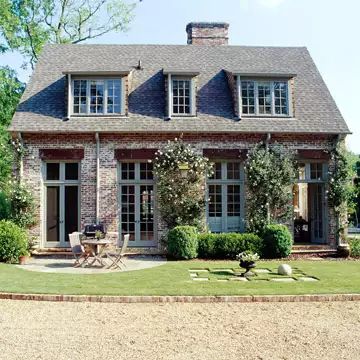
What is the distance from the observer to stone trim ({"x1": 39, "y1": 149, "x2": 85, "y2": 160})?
16.4m

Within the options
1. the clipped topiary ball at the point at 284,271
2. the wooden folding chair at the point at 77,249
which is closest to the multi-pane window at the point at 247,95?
the clipped topiary ball at the point at 284,271

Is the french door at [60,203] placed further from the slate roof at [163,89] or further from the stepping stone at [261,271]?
the stepping stone at [261,271]

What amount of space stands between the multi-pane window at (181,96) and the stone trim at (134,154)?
1886 millimetres

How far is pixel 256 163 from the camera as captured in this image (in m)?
16.5

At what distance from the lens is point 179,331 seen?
284 inches

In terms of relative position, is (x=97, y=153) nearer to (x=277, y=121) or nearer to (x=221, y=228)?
(x=221, y=228)

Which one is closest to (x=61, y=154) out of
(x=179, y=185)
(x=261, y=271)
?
(x=179, y=185)

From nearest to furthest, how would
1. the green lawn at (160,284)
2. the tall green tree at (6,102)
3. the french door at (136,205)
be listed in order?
1. the green lawn at (160,284)
2. the french door at (136,205)
3. the tall green tree at (6,102)

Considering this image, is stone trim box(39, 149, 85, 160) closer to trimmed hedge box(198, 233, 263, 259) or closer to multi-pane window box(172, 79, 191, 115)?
multi-pane window box(172, 79, 191, 115)

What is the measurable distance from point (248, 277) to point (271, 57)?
36.8 ft

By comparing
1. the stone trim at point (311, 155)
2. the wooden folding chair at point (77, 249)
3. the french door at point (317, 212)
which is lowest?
the wooden folding chair at point (77, 249)

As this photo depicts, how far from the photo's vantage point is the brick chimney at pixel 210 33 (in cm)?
2158

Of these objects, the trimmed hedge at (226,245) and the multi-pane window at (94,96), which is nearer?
the trimmed hedge at (226,245)

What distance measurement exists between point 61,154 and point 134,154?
8.11 feet
